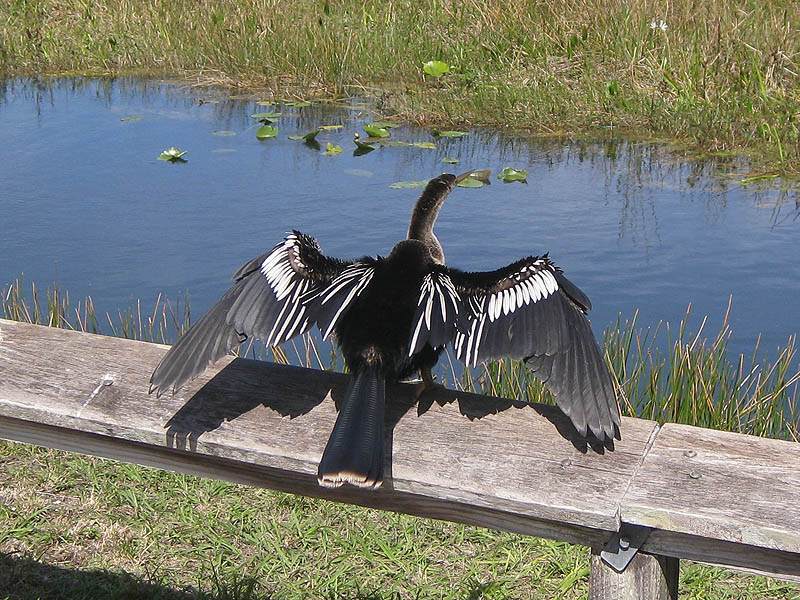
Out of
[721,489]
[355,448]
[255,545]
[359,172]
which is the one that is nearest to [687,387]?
[255,545]

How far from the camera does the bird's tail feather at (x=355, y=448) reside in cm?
162

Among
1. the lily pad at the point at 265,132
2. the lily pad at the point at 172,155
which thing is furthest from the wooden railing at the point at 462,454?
the lily pad at the point at 265,132

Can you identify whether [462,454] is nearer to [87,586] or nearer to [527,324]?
[527,324]

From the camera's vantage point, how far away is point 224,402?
189 centimetres

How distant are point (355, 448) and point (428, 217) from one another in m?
1.72

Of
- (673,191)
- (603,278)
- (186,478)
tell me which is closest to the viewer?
(186,478)

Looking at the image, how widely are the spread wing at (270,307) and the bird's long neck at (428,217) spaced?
2.80 ft

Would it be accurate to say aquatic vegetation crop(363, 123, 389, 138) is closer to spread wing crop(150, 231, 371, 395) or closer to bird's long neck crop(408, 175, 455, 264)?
bird's long neck crop(408, 175, 455, 264)

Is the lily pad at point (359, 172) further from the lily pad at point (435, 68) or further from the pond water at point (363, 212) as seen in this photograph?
the lily pad at point (435, 68)

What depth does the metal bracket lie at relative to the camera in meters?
1.53

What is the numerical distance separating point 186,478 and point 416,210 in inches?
47.5

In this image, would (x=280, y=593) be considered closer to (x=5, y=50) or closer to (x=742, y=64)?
(x=742, y=64)

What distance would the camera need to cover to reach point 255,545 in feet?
9.71

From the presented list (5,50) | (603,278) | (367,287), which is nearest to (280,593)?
(367,287)
